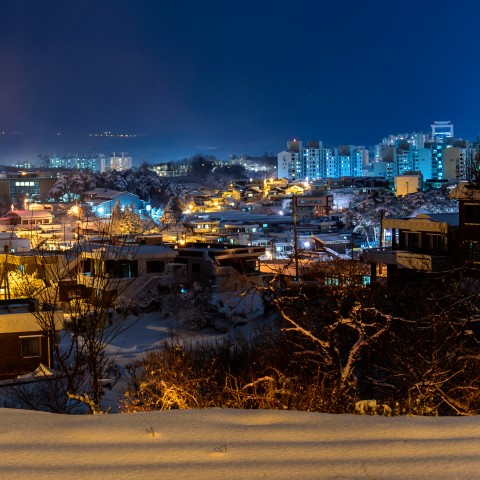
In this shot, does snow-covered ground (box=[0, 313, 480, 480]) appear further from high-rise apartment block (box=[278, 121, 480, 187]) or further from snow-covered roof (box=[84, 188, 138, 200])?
high-rise apartment block (box=[278, 121, 480, 187])

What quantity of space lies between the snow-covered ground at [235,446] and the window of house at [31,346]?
4948 millimetres

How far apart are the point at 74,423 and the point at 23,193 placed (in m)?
44.9

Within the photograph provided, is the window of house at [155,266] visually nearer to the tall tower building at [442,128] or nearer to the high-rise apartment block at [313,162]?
the high-rise apartment block at [313,162]

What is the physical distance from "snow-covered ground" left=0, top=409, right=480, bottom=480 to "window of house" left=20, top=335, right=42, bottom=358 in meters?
4.95

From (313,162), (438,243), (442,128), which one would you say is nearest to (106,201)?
(438,243)

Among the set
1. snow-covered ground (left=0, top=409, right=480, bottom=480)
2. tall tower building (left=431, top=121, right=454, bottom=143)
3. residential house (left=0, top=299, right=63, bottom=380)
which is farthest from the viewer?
tall tower building (left=431, top=121, right=454, bottom=143)

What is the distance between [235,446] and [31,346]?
5764mm

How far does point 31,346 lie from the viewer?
7.70 m

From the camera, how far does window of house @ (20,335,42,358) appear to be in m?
7.65

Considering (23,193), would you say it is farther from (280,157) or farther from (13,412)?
(13,412)

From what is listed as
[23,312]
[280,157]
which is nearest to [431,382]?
[23,312]

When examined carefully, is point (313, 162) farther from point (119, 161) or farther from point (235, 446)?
point (235, 446)

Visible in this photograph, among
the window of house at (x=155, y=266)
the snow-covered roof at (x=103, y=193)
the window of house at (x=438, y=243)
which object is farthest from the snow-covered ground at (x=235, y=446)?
the snow-covered roof at (x=103, y=193)

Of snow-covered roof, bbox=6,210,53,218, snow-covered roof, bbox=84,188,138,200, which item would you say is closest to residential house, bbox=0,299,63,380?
snow-covered roof, bbox=6,210,53,218
